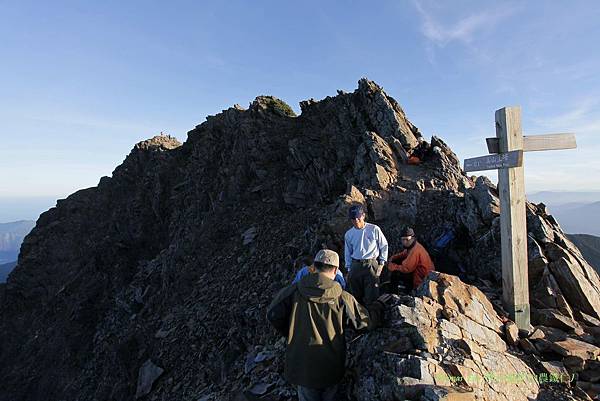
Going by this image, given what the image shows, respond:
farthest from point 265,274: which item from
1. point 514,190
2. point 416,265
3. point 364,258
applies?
Result: point 514,190

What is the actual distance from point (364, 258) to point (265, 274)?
8270 millimetres

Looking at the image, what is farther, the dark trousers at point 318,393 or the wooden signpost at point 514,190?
the wooden signpost at point 514,190

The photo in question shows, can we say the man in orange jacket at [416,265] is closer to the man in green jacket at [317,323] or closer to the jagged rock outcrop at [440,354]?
the jagged rock outcrop at [440,354]

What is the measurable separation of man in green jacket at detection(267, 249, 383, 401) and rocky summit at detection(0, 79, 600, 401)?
0.92m

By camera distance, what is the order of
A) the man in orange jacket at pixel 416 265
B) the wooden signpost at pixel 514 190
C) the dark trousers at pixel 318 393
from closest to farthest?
1. the dark trousers at pixel 318 393
2. the wooden signpost at pixel 514 190
3. the man in orange jacket at pixel 416 265

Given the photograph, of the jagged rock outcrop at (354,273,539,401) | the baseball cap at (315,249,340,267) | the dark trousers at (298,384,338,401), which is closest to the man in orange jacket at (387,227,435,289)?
the jagged rock outcrop at (354,273,539,401)

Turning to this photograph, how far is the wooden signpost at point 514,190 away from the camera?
7.07 meters

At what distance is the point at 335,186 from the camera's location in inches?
711

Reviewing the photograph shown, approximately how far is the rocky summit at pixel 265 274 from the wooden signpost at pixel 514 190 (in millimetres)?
590

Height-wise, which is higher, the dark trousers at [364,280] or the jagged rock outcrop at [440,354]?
the dark trousers at [364,280]

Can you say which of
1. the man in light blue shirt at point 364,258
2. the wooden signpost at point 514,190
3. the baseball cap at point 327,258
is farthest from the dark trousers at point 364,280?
the baseball cap at point 327,258

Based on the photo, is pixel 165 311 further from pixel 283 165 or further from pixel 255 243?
pixel 283 165

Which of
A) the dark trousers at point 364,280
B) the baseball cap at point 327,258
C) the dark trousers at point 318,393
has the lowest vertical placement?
the dark trousers at point 318,393

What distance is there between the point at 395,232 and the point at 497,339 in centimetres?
588
